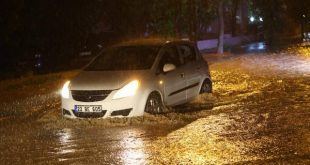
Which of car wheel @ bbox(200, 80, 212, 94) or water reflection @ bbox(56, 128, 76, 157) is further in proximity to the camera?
car wheel @ bbox(200, 80, 212, 94)

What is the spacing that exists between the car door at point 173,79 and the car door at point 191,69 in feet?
0.60

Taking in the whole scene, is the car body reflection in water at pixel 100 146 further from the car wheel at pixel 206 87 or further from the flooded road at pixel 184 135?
the car wheel at pixel 206 87

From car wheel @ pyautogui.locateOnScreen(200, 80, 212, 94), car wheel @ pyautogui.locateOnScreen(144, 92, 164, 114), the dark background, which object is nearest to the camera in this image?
car wheel @ pyautogui.locateOnScreen(144, 92, 164, 114)

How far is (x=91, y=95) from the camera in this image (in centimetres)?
1028

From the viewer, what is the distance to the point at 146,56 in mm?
11312

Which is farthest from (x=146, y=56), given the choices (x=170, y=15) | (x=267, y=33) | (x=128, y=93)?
(x=267, y=33)

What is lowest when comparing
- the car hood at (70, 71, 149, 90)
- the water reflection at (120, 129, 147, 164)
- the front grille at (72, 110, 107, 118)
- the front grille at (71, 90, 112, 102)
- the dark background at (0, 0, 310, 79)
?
the water reflection at (120, 129, 147, 164)

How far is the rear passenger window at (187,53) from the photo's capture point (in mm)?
12047

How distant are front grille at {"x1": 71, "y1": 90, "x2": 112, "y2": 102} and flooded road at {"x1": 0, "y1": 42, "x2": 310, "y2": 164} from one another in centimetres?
43

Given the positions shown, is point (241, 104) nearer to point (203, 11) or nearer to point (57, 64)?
point (57, 64)

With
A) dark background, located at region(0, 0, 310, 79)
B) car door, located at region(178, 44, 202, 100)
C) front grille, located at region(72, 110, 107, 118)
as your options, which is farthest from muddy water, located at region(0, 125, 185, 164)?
dark background, located at region(0, 0, 310, 79)

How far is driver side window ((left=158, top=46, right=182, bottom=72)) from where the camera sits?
37.2 feet

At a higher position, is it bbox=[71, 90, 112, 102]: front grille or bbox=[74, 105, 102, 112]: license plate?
bbox=[71, 90, 112, 102]: front grille

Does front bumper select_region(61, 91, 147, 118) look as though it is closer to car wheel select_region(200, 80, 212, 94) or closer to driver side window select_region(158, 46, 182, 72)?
driver side window select_region(158, 46, 182, 72)
